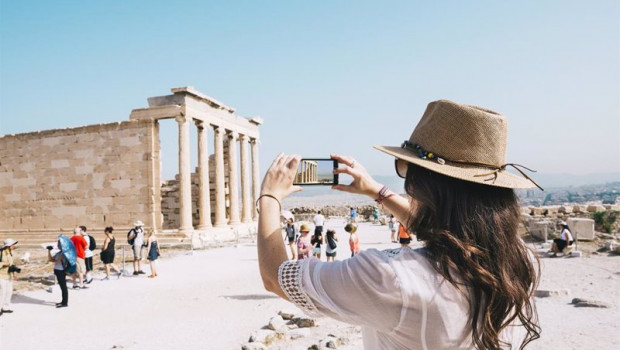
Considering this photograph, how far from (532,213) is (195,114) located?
21.2 meters

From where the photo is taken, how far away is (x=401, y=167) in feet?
6.55

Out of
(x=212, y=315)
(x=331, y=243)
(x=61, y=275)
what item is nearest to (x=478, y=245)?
(x=212, y=315)

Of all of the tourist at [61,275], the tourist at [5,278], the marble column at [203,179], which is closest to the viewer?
the tourist at [5,278]

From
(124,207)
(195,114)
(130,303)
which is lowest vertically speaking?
(130,303)

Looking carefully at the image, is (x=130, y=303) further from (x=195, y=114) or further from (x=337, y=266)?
(x=195, y=114)

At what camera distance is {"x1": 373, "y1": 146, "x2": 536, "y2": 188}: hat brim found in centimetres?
163

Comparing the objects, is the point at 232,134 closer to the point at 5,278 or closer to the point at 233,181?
the point at 233,181

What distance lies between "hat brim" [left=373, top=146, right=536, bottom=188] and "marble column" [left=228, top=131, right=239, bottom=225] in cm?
2565

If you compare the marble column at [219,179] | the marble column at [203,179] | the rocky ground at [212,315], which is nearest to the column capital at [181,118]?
the marble column at [203,179]

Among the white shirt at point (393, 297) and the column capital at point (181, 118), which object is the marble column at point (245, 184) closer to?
the column capital at point (181, 118)

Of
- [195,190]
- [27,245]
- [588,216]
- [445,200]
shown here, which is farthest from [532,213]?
[445,200]

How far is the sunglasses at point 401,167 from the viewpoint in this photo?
1.95 metres

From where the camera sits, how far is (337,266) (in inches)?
60.2

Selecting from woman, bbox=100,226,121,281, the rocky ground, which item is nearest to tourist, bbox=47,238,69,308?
the rocky ground
